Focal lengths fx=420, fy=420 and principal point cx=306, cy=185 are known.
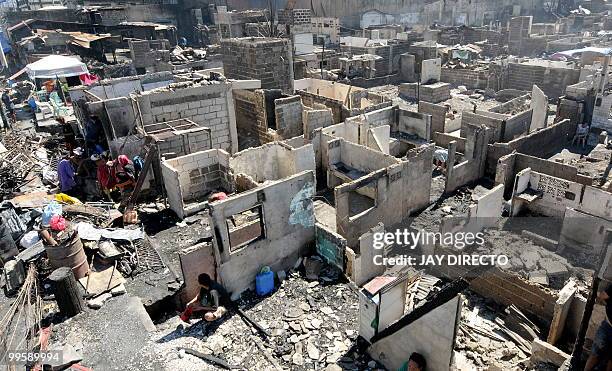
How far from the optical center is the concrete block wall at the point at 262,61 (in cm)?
1836

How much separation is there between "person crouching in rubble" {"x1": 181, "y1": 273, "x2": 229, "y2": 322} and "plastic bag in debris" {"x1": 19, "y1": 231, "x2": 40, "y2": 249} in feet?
17.2

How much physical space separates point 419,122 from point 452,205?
5.20 m

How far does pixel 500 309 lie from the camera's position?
1088 cm

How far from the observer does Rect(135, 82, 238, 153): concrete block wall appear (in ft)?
51.2

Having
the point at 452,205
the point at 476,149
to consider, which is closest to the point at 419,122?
the point at 476,149

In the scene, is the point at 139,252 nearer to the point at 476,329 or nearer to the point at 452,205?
the point at 476,329

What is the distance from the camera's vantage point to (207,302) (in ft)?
32.1

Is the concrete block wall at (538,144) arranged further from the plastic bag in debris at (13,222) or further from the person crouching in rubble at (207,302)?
the plastic bag in debris at (13,222)

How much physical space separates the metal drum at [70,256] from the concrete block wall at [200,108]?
21.2 ft

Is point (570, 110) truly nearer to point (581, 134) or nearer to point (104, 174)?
point (581, 134)

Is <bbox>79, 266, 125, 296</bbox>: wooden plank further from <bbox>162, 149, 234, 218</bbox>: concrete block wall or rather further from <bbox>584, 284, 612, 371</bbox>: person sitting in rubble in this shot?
<bbox>584, 284, 612, 371</bbox>: person sitting in rubble

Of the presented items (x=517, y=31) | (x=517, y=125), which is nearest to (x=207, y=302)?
(x=517, y=125)

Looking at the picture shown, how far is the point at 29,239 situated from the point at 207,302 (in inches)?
228

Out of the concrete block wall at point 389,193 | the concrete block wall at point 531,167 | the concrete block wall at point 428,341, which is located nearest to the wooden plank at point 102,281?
the concrete block wall at point 389,193
